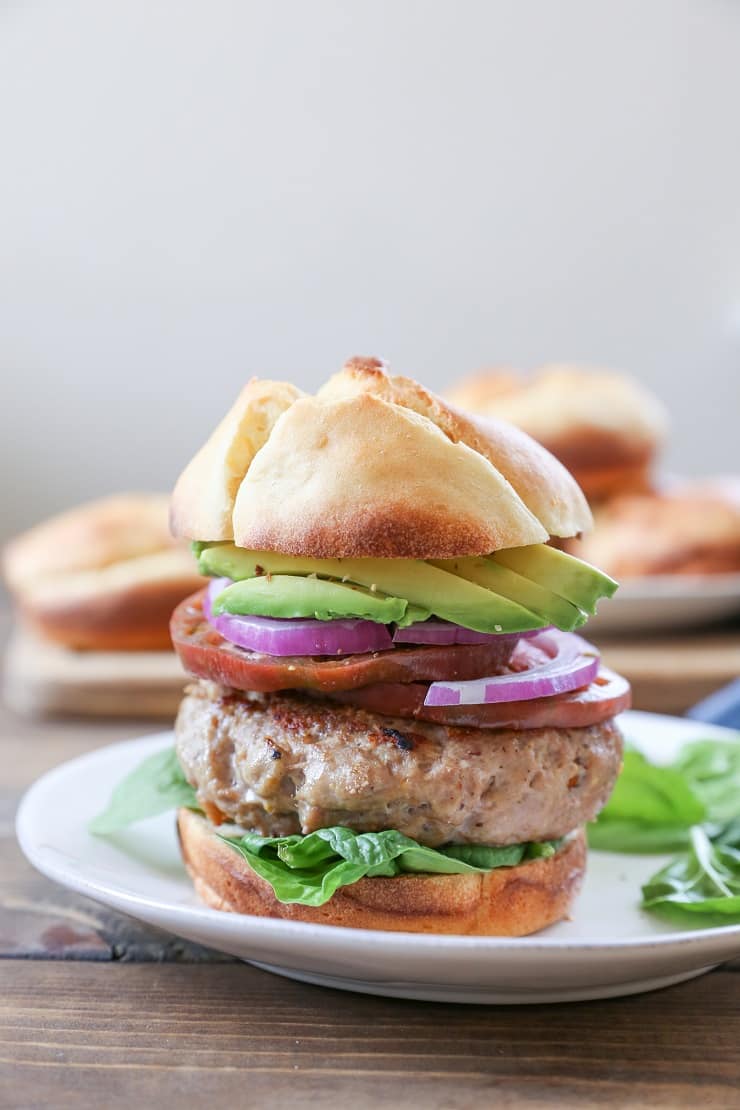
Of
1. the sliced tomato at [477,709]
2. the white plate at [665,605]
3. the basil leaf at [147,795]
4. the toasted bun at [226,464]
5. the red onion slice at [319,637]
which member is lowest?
the white plate at [665,605]

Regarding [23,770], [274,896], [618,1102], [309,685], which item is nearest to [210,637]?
[309,685]

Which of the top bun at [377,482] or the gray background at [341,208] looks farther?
the gray background at [341,208]

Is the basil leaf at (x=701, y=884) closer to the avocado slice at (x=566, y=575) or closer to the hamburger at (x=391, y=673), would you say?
the hamburger at (x=391, y=673)

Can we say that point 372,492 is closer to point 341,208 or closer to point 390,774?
point 390,774

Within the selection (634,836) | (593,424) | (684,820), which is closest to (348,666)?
(634,836)

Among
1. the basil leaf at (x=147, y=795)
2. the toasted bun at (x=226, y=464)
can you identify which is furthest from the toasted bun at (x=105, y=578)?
the toasted bun at (x=226, y=464)

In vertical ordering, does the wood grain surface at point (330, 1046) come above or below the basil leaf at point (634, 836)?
above

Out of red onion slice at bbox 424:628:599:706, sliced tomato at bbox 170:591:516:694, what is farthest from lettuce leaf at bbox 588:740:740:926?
sliced tomato at bbox 170:591:516:694
